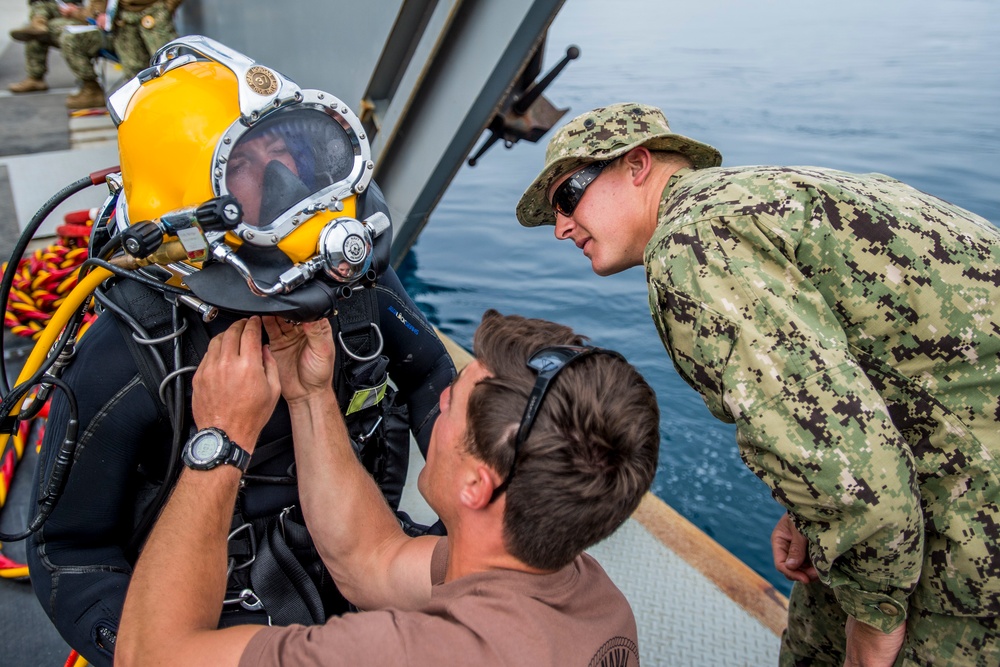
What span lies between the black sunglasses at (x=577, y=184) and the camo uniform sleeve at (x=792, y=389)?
1.52 feet

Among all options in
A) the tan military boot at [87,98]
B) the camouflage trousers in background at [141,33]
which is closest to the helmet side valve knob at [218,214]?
the camouflage trousers in background at [141,33]

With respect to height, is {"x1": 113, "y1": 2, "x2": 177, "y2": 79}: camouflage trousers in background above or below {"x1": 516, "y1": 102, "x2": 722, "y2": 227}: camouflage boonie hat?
below

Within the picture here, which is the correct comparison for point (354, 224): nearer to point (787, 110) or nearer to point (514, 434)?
point (514, 434)

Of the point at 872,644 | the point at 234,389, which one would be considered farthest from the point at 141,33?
the point at 872,644

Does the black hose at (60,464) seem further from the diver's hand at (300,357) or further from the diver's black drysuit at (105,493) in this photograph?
the diver's hand at (300,357)

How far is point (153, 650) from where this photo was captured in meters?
1.09

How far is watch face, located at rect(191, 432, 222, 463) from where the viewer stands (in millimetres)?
1308

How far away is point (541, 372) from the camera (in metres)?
1.19

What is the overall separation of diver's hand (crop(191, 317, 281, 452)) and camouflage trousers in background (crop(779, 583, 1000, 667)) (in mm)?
1440

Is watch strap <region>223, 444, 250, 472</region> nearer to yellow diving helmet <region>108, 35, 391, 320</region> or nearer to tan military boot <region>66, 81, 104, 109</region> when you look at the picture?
yellow diving helmet <region>108, 35, 391, 320</region>

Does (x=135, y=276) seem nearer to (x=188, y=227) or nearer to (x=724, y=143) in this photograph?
(x=188, y=227)

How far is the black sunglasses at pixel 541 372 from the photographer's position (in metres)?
1.15

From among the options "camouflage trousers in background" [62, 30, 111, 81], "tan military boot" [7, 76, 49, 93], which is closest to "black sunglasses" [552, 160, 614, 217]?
"camouflage trousers in background" [62, 30, 111, 81]

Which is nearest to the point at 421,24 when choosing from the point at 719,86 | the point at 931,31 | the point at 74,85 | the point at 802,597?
the point at 802,597
